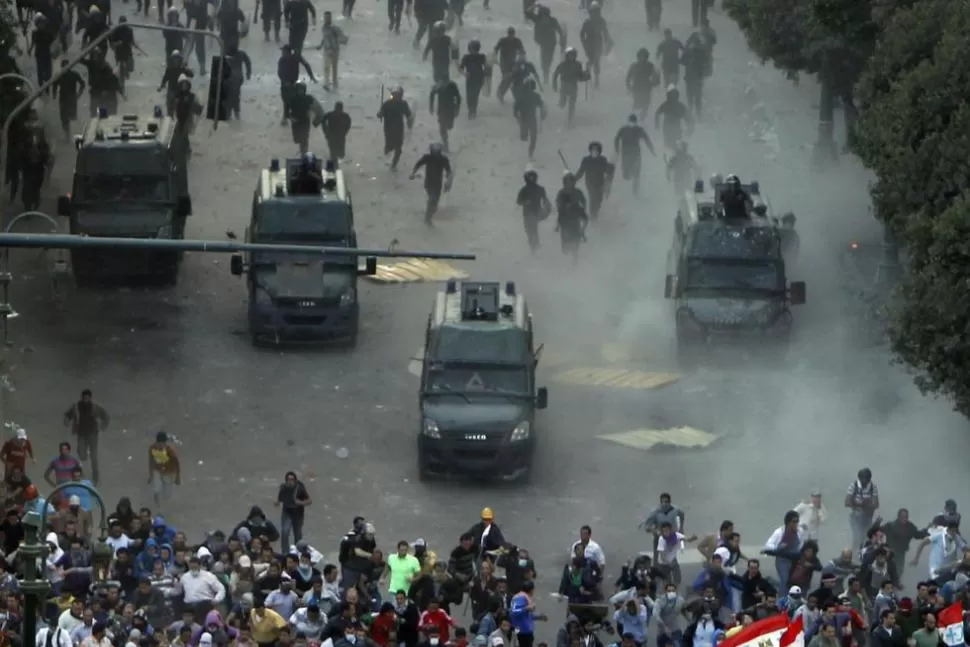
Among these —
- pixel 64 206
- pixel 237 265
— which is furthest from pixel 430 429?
pixel 64 206

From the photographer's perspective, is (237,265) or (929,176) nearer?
(929,176)

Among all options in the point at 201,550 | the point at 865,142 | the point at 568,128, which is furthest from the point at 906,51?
the point at 568,128

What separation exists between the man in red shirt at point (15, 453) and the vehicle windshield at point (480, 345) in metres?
5.12

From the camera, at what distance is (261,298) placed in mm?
39219

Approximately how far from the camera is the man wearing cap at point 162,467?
110 feet

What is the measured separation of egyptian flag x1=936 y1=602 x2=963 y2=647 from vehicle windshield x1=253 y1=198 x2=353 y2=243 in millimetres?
14650

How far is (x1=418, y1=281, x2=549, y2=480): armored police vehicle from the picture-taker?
113ft

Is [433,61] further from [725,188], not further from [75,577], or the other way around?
[75,577]

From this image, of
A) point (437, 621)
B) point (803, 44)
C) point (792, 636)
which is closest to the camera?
point (792, 636)

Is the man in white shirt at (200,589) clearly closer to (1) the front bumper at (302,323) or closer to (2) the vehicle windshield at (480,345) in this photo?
(2) the vehicle windshield at (480,345)

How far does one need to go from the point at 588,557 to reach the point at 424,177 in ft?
60.1

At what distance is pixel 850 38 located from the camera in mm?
40562

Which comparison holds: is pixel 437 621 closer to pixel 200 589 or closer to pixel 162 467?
pixel 200 589

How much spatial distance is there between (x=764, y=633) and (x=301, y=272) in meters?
16.1
